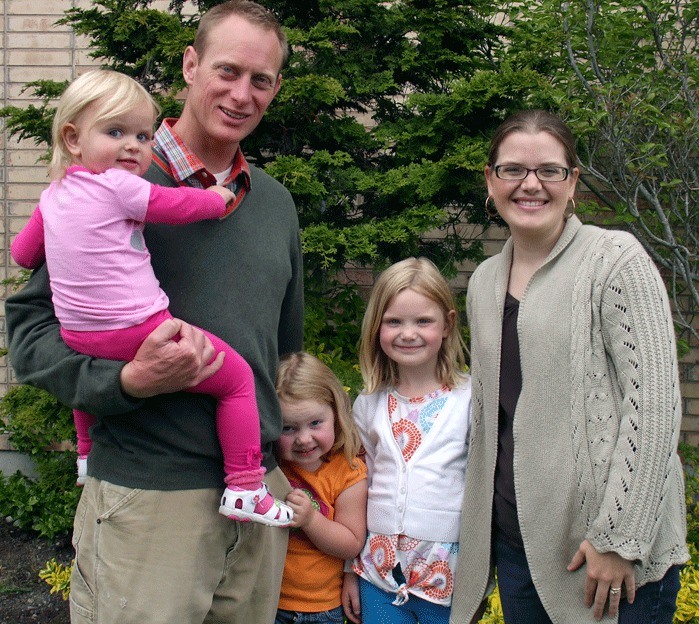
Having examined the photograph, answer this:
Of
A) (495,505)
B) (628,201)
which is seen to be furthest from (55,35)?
(495,505)

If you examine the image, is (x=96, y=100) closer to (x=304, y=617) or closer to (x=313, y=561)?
(x=313, y=561)

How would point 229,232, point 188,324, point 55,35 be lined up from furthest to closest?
point 55,35, point 229,232, point 188,324

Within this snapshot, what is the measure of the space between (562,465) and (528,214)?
0.77m

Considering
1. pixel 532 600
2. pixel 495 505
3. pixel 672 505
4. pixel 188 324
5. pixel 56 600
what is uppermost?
pixel 188 324

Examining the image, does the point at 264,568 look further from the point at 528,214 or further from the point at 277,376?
the point at 528,214

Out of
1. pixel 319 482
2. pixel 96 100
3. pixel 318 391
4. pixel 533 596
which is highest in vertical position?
pixel 96 100

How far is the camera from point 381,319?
9.15 ft

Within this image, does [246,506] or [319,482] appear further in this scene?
[319,482]

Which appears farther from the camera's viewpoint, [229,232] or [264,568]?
[264,568]

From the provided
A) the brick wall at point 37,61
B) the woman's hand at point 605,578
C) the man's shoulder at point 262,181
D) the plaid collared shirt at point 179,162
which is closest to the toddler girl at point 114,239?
the plaid collared shirt at point 179,162

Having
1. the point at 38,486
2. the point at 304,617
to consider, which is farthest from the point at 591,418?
the point at 38,486

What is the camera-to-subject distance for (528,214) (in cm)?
225

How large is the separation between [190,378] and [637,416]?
122cm

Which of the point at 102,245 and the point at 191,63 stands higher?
the point at 191,63
